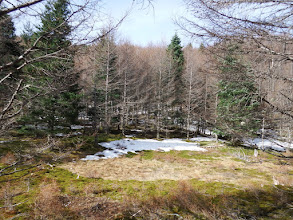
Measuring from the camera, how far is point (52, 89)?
2.11m

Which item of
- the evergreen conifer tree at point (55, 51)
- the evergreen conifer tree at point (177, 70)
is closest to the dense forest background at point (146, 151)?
the evergreen conifer tree at point (55, 51)

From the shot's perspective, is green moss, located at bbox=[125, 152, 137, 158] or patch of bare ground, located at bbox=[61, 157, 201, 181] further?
green moss, located at bbox=[125, 152, 137, 158]

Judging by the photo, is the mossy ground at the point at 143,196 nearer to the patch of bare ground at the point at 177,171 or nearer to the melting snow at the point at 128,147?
the patch of bare ground at the point at 177,171

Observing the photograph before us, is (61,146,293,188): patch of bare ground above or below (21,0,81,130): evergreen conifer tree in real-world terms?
below

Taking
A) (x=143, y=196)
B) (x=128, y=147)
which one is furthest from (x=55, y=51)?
(x=128, y=147)

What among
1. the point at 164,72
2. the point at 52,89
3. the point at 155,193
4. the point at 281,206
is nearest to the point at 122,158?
the point at 155,193

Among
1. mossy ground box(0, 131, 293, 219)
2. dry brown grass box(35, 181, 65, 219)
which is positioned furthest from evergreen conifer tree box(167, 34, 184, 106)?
dry brown grass box(35, 181, 65, 219)

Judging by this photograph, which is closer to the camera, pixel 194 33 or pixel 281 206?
pixel 194 33

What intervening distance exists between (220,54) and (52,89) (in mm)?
2602

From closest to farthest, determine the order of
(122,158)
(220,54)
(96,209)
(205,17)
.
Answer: (205,17) < (220,54) < (96,209) < (122,158)

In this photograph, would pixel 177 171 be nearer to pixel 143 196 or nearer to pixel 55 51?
pixel 143 196

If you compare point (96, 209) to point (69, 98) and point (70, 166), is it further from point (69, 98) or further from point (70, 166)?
point (69, 98)

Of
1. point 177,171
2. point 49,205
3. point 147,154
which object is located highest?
point 49,205

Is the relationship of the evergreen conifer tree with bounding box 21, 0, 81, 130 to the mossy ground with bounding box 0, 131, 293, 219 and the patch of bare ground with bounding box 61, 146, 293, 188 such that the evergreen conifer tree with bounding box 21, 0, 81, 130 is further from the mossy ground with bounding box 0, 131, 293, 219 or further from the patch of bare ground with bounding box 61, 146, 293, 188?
the patch of bare ground with bounding box 61, 146, 293, 188
